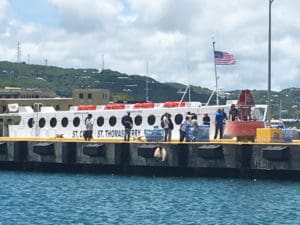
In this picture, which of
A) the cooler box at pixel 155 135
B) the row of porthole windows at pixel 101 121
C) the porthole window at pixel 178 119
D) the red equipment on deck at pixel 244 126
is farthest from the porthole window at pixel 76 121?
the red equipment on deck at pixel 244 126

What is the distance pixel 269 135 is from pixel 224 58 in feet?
26.9

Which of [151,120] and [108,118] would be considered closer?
[151,120]

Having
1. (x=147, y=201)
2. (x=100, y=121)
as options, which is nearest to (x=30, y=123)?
(x=100, y=121)

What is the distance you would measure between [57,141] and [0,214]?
1830cm

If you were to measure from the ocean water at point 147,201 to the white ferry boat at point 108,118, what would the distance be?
5661 mm

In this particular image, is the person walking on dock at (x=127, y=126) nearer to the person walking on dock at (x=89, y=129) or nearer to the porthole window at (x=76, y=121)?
the person walking on dock at (x=89, y=129)

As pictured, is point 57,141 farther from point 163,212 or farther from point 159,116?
point 163,212

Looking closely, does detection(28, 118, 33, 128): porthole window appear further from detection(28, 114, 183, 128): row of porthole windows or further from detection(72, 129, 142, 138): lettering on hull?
detection(72, 129, 142, 138): lettering on hull

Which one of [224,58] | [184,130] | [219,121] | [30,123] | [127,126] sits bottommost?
[184,130]

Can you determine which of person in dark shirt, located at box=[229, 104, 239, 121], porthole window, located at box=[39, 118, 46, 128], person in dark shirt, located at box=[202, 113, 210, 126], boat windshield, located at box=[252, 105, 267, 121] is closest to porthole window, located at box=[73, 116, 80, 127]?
porthole window, located at box=[39, 118, 46, 128]

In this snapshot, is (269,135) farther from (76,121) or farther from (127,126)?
(76,121)

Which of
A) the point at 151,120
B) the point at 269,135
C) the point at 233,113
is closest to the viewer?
the point at 269,135

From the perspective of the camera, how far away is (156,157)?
164ft

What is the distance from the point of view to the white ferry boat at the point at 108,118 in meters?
54.5
